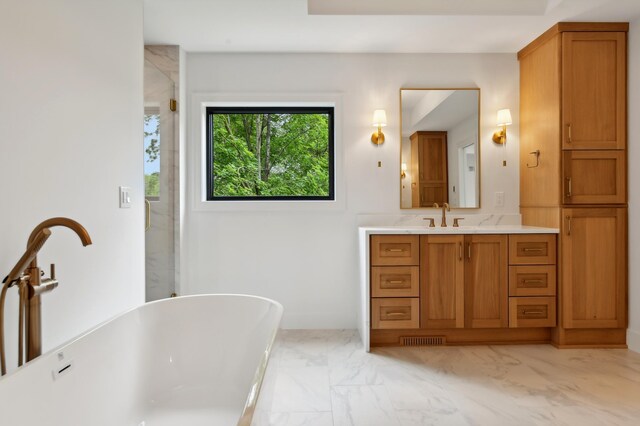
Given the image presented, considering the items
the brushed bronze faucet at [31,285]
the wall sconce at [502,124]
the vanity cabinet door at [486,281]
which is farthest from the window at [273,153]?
the brushed bronze faucet at [31,285]

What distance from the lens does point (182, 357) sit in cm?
183

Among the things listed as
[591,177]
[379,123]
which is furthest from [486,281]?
[379,123]

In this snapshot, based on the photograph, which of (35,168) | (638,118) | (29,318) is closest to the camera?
(29,318)

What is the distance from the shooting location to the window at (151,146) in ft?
9.78

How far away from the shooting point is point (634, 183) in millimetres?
2693

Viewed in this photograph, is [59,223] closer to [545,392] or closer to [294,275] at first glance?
[294,275]

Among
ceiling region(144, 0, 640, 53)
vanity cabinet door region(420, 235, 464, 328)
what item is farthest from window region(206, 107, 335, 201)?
vanity cabinet door region(420, 235, 464, 328)

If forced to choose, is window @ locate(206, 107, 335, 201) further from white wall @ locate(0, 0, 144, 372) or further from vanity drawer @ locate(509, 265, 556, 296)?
vanity drawer @ locate(509, 265, 556, 296)

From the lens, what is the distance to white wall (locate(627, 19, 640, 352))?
2.67 meters

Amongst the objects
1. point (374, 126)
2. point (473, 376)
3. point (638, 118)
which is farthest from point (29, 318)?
point (638, 118)

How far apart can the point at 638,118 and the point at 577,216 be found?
792 millimetres

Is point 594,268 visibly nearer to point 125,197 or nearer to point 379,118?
point 379,118

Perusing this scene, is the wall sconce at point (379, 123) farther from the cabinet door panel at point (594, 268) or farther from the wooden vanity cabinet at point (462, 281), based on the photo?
the cabinet door panel at point (594, 268)

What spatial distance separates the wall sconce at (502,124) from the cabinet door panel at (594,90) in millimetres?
464
